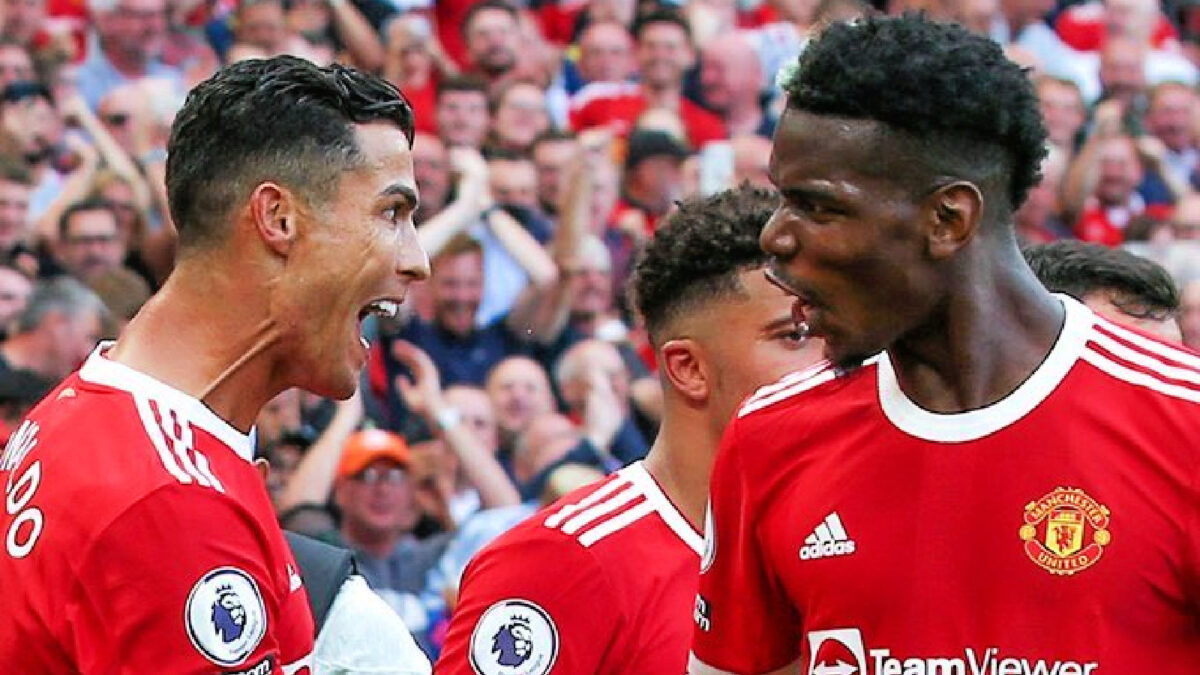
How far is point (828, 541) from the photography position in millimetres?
3459

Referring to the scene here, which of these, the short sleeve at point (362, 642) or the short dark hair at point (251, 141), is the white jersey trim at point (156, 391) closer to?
the short dark hair at point (251, 141)

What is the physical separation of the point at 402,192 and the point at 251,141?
282 mm

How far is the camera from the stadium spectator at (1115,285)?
4488mm

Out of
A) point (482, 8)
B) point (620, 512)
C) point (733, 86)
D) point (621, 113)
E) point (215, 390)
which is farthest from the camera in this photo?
point (733, 86)

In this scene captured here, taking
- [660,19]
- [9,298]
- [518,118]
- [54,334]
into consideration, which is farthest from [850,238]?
[660,19]

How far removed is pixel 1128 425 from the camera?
3.31m

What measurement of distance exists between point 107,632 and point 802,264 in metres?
1.14

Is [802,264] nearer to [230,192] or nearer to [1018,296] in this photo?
[1018,296]

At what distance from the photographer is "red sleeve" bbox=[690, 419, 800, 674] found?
3.60 meters

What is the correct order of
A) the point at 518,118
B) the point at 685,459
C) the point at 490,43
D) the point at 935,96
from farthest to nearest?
the point at 490,43 → the point at 518,118 → the point at 685,459 → the point at 935,96

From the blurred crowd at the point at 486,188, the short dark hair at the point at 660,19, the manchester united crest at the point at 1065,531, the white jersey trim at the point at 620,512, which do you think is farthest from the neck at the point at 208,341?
the short dark hair at the point at 660,19

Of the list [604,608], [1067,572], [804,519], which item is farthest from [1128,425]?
[604,608]

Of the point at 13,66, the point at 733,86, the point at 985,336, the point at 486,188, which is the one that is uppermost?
the point at 985,336

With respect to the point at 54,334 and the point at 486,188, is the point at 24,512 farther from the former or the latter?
the point at 486,188
